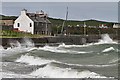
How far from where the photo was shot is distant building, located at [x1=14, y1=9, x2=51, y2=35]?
5391cm

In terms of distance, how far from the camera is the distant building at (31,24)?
5391 cm

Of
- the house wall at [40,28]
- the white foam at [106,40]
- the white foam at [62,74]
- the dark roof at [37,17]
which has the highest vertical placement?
the dark roof at [37,17]

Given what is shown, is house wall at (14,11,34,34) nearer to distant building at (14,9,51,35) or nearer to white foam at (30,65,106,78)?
distant building at (14,9,51,35)

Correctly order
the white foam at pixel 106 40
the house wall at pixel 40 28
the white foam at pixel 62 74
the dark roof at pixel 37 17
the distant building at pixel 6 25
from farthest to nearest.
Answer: the white foam at pixel 106 40 < the dark roof at pixel 37 17 < the house wall at pixel 40 28 < the distant building at pixel 6 25 < the white foam at pixel 62 74

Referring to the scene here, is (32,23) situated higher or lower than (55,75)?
higher

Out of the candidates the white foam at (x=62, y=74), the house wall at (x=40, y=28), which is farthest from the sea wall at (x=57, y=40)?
the white foam at (x=62, y=74)

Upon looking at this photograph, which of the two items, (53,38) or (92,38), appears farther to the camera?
(92,38)

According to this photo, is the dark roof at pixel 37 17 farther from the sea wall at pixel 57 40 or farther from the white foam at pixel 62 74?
the white foam at pixel 62 74

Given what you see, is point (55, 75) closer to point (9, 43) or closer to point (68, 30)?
point (9, 43)

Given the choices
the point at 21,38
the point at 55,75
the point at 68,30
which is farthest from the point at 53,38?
the point at 55,75

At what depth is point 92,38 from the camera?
2242 inches

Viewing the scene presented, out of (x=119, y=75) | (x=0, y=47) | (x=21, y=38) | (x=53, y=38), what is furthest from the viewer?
(x=53, y=38)

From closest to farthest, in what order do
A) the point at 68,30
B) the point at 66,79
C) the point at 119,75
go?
the point at 66,79 < the point at 119,75 < the point at 68,30

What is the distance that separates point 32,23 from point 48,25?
3.93m
